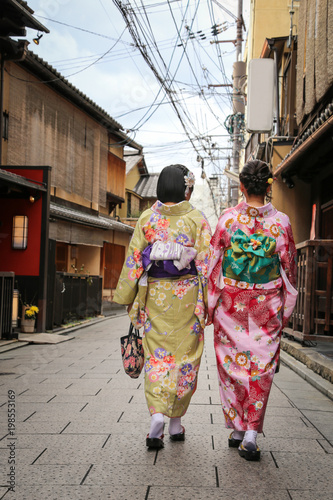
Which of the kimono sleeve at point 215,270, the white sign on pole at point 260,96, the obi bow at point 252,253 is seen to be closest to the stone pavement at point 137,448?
the kimono sleeve at point 215,270

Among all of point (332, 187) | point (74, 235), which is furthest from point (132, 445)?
point (74, 235)

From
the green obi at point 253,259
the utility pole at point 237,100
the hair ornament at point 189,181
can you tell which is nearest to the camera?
the green obi at point 253,259

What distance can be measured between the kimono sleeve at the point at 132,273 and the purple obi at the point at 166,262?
6cm

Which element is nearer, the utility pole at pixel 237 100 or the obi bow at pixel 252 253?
the obi bow at pixel 252 253

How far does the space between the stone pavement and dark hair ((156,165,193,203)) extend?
1996 mm

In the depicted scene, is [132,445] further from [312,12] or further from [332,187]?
[312,12]

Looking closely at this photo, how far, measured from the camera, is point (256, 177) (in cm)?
432

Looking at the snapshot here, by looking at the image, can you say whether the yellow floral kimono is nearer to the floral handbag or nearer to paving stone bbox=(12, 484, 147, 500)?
the floral handbag

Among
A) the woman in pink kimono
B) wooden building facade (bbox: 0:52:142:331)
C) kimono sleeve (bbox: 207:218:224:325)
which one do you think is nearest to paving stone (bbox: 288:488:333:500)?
the woman in pink kimono

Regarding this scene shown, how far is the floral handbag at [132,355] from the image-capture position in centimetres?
445

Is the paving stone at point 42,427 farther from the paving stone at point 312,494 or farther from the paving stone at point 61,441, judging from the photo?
the paving stone at point 312,494

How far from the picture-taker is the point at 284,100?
15.9 m

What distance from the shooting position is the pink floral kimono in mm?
4098

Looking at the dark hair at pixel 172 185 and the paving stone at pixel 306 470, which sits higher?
the dark hair at pixel 172 185
